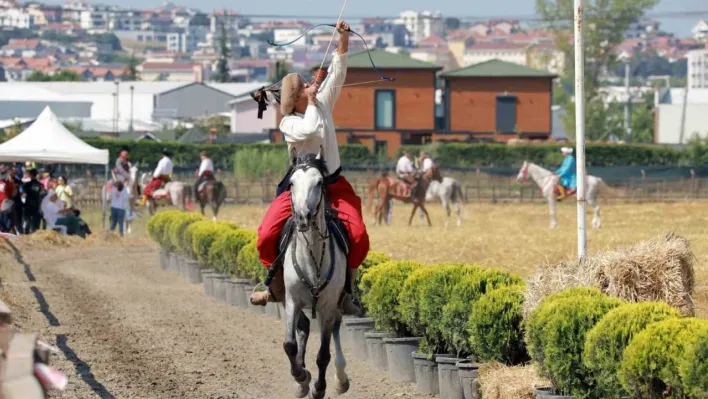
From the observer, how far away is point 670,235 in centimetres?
1327

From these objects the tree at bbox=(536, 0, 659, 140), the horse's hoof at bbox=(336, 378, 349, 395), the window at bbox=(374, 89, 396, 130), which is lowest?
the horse's hoof at bbox=(336, 378, 349, 395)

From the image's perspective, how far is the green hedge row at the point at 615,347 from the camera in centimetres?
845

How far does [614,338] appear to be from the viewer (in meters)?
9.24

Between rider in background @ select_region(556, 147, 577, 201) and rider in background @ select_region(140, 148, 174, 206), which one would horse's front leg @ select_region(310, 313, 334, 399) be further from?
rider in background @ select_region(140, 148, 174, 206)

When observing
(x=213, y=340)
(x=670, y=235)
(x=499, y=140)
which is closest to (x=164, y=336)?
(x=213, y=340)

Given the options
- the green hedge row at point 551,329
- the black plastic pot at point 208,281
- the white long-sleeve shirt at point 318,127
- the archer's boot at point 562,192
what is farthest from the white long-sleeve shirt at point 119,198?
the white long-sleeve shirt at point 318,127

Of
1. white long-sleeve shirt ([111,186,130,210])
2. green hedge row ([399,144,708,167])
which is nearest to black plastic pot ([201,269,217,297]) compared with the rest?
white long-sleeve shirt ([111,186,130,210])

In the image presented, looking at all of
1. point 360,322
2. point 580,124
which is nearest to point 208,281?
point 360,322

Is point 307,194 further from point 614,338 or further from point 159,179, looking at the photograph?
point 159,179

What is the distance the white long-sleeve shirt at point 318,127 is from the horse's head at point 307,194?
1.29 feet

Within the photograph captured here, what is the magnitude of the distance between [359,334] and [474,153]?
1955 inches

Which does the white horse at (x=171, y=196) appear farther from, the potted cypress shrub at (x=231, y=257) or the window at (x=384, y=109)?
the window at (x=384, y=109)

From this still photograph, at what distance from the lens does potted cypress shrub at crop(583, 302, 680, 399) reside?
9219mm

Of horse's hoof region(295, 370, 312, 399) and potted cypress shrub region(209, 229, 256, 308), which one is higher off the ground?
potted cypress shrub region(209, 229, 256, 308)
